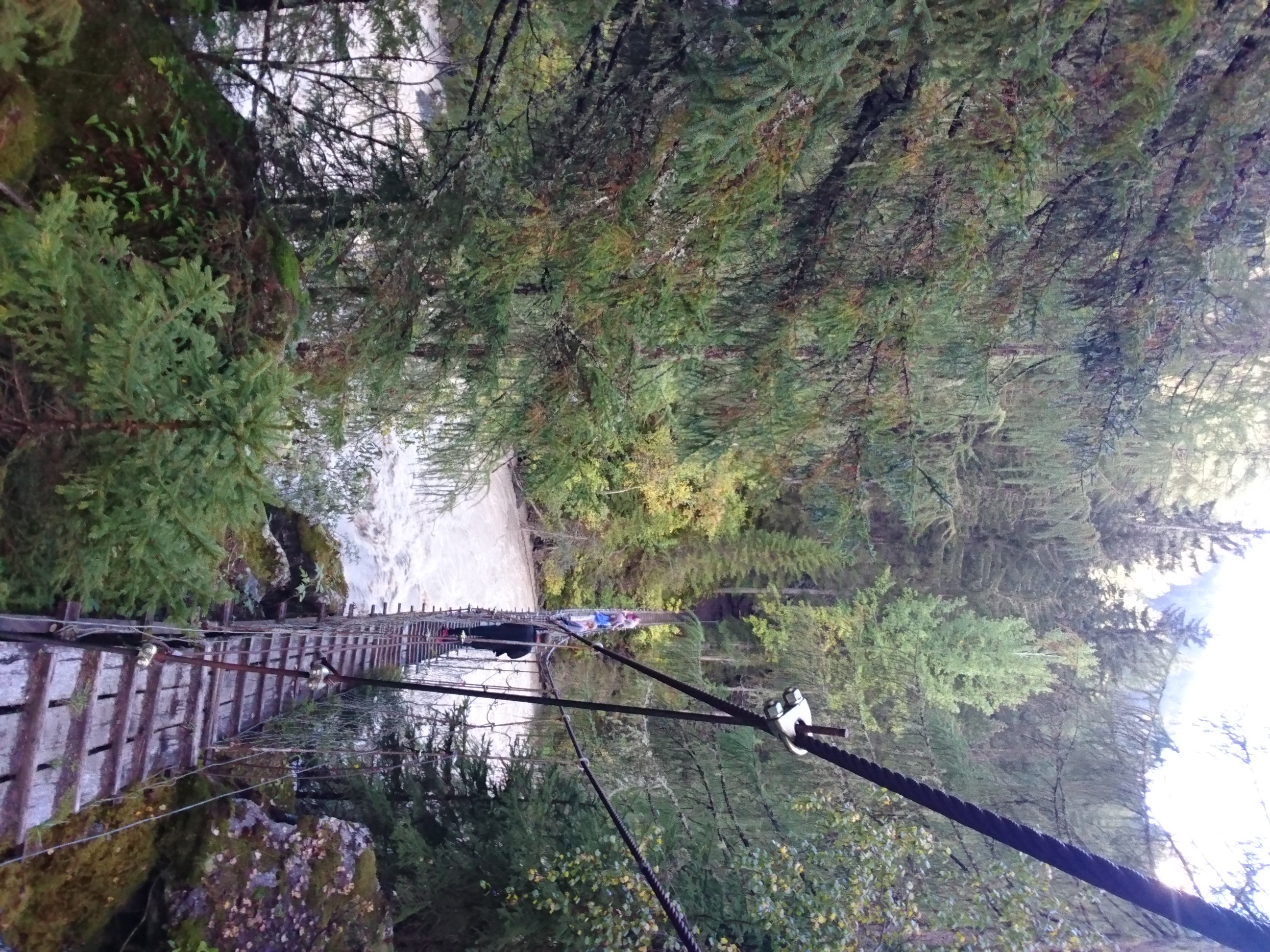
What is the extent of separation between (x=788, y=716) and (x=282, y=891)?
454 centimetres

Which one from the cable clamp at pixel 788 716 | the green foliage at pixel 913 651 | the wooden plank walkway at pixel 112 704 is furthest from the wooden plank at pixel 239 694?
Result: the green foliage at pixel 913 651

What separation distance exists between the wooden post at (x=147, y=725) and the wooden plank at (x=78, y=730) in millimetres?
409

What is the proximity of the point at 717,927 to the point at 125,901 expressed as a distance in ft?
16.4

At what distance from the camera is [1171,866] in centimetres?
1057

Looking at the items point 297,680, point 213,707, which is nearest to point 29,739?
point 213,707

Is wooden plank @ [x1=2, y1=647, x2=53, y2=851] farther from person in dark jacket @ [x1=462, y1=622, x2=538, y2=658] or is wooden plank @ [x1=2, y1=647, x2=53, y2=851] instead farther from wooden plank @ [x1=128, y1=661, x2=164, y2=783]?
person in dark jacket @ [x1=462, y1=622, x2=538, y2=658]

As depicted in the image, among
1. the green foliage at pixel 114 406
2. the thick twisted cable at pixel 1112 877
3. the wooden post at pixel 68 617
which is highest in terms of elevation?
the green foliage at pixel 114 406

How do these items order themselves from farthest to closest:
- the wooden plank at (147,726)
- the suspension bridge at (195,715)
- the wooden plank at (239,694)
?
1. the wooden plank at (239,694)
2. the wooden plank at (147,726)
3. the suspension bridge at (195,715)

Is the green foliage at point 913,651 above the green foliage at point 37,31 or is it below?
below

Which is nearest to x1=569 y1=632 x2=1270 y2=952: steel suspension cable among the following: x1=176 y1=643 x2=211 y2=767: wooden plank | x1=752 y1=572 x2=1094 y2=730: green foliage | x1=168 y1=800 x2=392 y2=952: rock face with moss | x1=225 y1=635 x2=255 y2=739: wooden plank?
x1=176 y1=643 x2=211 y2=767: wooden plank

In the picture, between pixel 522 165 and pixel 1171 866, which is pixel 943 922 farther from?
pixel 522 165

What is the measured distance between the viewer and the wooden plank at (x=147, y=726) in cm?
403

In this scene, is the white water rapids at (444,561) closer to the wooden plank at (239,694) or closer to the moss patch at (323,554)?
the moss patch at (323,554)

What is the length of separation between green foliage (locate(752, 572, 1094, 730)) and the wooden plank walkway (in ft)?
33.2
